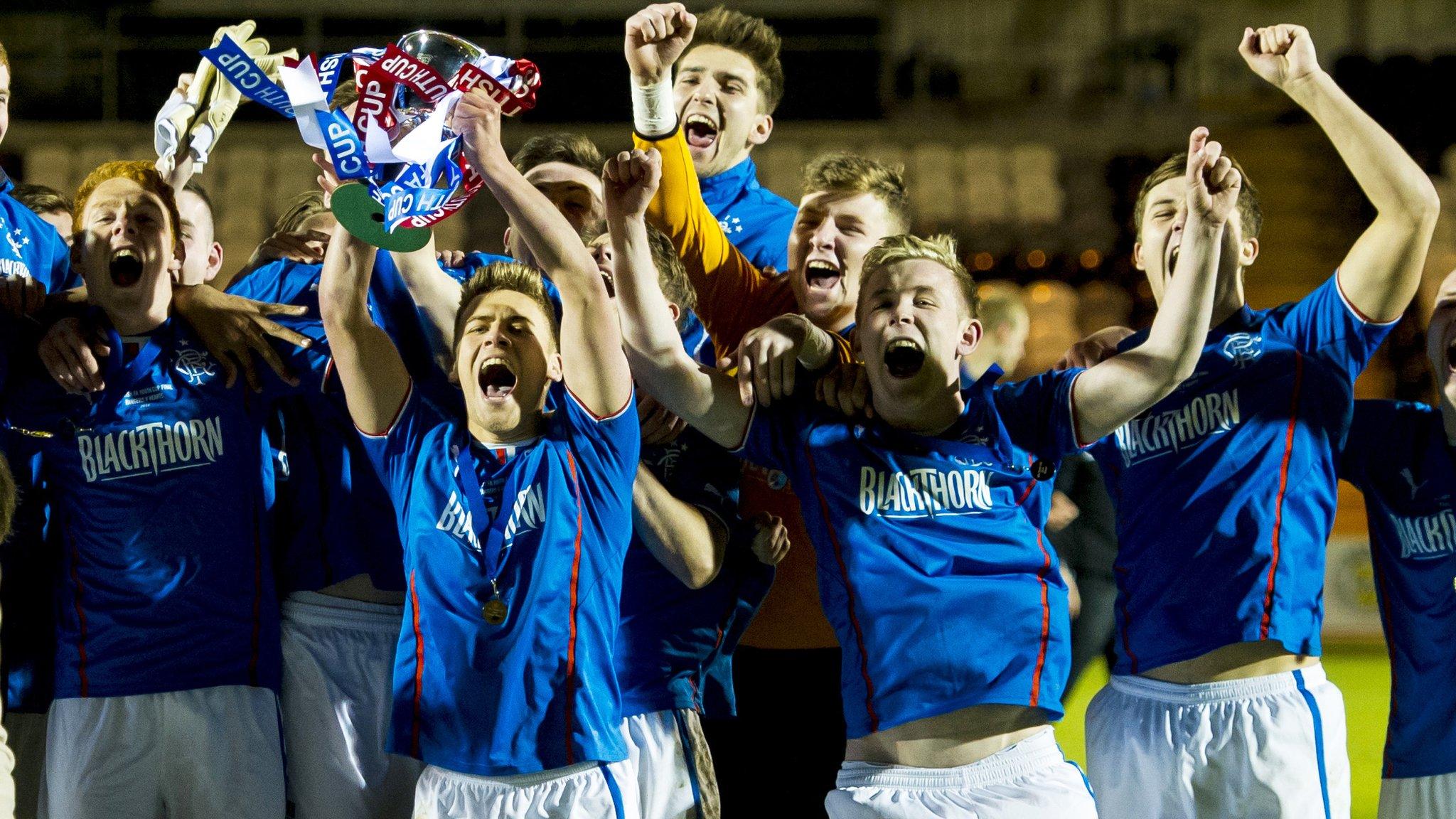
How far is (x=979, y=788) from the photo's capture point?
3.31 meters

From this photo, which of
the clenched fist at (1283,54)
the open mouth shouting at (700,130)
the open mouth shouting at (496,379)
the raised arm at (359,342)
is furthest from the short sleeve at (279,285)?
the clenched fist at (1283,54)

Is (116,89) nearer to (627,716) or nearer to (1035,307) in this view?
(1035,307)

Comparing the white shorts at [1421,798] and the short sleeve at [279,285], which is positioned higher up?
the short sleeve at [279,285]

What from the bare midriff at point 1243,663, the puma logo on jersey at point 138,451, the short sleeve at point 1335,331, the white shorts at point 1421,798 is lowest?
the white shorts at point 1421,798

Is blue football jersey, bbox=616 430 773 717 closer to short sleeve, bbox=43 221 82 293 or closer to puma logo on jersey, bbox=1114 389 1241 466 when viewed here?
puma logo on jersey, bbox=1114 389 1241 466

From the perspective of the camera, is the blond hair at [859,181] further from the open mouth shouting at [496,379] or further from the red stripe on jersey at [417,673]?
the red stripe on jersey at [417,673]

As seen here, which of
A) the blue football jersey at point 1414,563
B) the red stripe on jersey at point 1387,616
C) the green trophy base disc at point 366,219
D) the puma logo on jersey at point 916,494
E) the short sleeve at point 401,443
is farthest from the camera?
the red stripe on jersey at point 1387,616

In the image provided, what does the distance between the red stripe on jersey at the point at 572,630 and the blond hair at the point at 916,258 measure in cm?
75

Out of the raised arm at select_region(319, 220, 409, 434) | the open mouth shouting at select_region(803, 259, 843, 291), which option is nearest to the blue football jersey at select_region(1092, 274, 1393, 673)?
the open mouth shouting at select_region(803, 259, 843, 291)

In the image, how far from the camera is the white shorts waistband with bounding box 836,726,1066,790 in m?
3.32

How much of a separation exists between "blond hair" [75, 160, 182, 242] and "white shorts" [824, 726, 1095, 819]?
214cm

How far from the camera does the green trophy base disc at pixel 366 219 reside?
323 cm

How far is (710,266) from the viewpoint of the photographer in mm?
4324

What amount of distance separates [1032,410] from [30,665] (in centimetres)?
254
